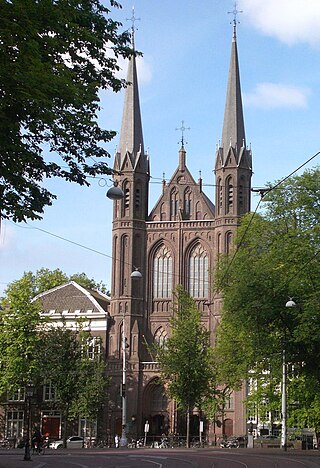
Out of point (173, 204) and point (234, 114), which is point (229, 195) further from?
point (234, 114)

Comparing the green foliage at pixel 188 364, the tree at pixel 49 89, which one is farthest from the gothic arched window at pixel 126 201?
the tree at pixel 49 89

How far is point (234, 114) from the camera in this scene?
82.1 m

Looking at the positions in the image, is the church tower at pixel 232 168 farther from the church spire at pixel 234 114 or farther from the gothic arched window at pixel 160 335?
the gothic arched window at pixel 160 335

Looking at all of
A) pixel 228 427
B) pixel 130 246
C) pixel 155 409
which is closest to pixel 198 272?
pixel 130 246

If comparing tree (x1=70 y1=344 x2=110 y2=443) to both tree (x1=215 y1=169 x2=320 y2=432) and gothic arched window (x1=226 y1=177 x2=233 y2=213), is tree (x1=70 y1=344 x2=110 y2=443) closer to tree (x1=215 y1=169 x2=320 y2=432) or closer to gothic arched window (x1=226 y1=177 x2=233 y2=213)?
gothic arched window (x1=226 y1=177 x2=233 y2=213)

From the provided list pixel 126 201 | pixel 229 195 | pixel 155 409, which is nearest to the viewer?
pixel 155 409

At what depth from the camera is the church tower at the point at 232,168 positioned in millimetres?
79188

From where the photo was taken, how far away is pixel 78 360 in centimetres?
6191

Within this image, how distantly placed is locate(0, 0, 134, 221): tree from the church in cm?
5545

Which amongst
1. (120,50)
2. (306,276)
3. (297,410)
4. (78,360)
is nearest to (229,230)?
(78,360)

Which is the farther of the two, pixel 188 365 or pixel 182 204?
pixel 182 204

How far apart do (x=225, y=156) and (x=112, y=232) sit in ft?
42.6

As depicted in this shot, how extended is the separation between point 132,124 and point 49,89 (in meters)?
68.6

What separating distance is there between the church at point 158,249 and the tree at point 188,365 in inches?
711
